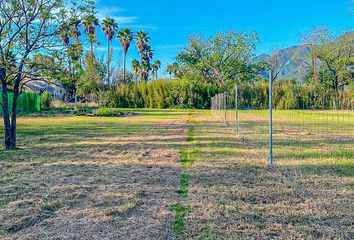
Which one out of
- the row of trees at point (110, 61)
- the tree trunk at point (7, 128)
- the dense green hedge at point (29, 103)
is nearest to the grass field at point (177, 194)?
the tree trunk at point (7, 128)

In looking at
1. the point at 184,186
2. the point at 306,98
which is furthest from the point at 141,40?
the point at 184,186

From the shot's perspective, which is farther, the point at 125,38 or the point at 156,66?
the point at 156,66

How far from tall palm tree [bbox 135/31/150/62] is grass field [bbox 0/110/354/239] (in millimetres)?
42336

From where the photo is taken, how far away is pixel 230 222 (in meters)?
3.08

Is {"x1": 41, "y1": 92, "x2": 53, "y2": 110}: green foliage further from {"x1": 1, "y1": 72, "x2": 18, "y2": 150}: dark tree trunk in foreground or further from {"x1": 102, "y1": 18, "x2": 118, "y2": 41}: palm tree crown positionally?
{"x1": 1, "y1": 72, "x2": 18, "y2": 150}: dark tree trunk in foreground

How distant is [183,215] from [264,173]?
87.0 inches

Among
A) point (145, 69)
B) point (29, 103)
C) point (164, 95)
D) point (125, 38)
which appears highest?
point (125, 38)

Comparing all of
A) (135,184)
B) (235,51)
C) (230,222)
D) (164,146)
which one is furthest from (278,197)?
(235,51)

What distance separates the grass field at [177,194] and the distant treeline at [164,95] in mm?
28845

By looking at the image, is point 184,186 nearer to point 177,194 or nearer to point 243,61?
point 177,194

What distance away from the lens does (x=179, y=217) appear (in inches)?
127

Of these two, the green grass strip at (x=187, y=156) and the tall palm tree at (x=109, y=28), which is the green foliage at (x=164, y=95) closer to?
the tall palm tree at (x=109, y=28)

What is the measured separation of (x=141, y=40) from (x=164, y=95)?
14.7 metres

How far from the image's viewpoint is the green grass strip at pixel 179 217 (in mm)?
2886
